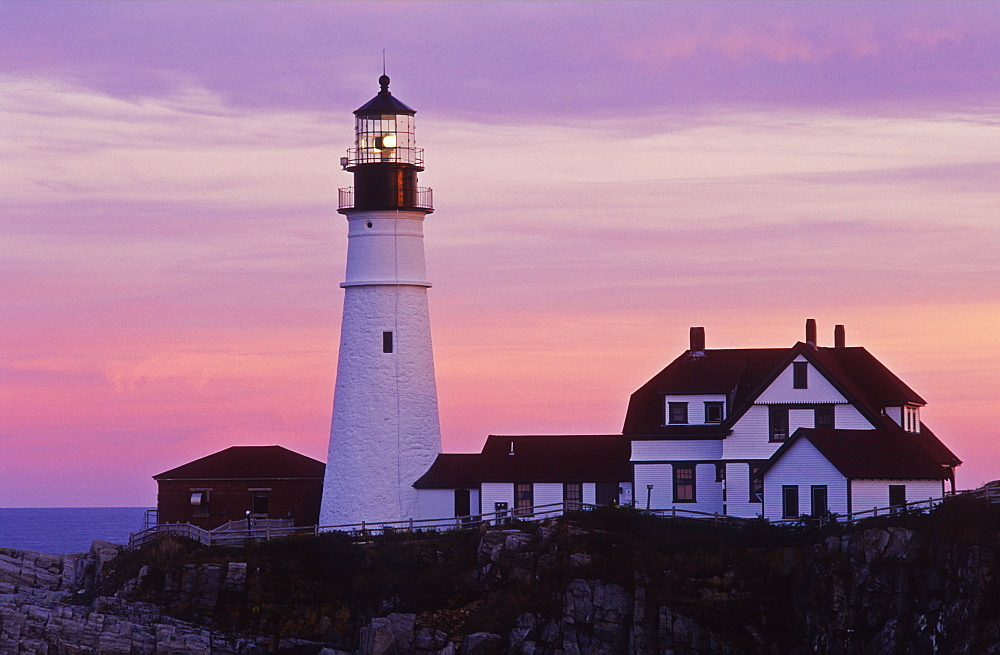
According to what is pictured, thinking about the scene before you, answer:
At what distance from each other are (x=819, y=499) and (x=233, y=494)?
20.9 meters

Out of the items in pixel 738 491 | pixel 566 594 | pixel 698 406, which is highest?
pixel 698 406

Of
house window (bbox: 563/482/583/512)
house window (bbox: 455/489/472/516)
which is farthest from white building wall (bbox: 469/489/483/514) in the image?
house window (bbox: 563/482/583/512)

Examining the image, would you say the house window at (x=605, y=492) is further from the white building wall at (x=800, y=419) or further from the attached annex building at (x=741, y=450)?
the white building wall at (x=800, y=419)

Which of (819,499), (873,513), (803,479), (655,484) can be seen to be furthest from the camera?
(655,484)

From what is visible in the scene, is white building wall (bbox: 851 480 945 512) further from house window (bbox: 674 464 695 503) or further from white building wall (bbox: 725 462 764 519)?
house window (bbox: 674 464 695 503)

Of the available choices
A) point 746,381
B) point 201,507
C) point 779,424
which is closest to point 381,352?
point 201,507

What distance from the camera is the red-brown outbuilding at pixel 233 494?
57.4 meters

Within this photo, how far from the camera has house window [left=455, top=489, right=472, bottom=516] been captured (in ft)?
179

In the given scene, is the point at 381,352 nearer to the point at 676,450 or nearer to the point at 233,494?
the point at 233,494

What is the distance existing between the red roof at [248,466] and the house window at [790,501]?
58.4 ft

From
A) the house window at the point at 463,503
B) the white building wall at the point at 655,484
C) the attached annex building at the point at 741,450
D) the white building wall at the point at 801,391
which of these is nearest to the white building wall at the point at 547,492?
the attached annex building at the point at 741,450

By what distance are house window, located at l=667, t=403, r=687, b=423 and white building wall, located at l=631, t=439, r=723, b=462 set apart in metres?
0.75

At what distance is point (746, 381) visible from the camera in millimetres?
53500

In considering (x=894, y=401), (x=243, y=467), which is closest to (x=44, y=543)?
(x=243, y=467)
